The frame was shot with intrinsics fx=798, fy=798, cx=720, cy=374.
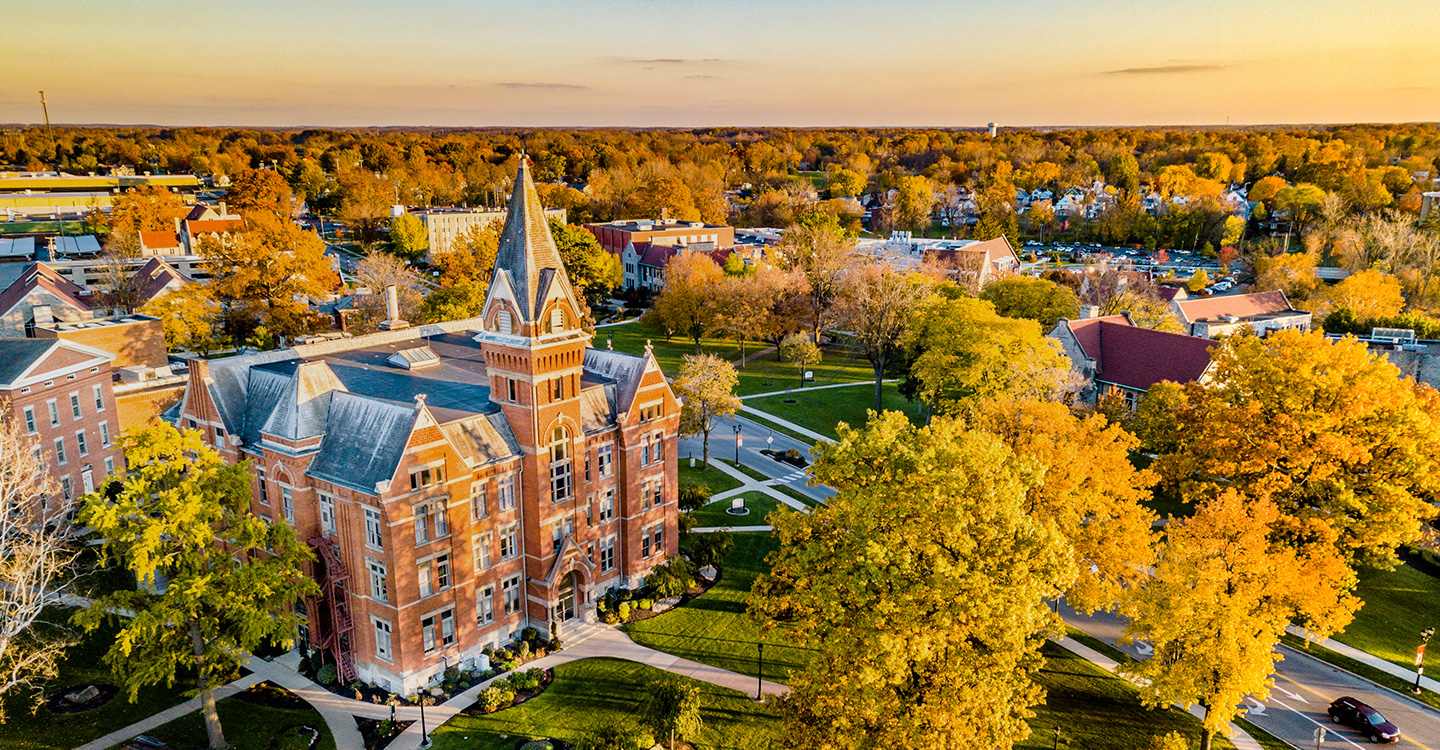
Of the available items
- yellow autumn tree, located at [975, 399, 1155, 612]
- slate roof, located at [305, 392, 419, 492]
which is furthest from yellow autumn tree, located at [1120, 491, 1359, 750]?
slate roof, located at [305, 392, 419, 492]

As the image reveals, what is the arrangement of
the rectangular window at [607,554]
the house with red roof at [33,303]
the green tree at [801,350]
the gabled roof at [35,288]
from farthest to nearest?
the green tree at [801,350]
the gabled roof at [35,288]
the house with red roof at [33,303]
the rectangular window at [607,554]

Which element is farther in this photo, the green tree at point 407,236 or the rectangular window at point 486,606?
the green tree at point 407,236

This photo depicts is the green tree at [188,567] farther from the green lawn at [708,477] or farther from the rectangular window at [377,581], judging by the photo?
the green lawn at [708,477]

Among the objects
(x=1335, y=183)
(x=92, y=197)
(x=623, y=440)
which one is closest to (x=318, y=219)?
(x=92, y=197)

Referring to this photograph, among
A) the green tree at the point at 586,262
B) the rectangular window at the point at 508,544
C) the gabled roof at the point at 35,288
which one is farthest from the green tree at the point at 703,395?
the gabled roof at the point at 35,288

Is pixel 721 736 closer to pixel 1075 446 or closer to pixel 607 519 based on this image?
pixel 607 519

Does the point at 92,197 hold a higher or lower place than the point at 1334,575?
higher

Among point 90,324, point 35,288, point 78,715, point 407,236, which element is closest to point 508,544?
point 78,715
